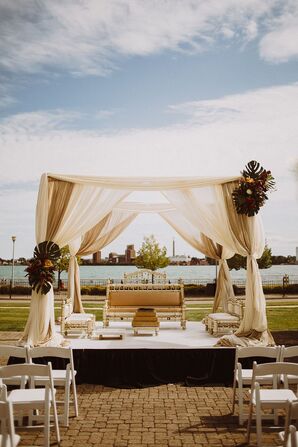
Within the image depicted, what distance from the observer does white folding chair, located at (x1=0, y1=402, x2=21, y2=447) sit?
3215mm

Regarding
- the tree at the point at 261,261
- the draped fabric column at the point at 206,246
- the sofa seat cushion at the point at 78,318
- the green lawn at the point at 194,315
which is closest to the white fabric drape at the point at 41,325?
the sofa seat cushion at the point at 78,318

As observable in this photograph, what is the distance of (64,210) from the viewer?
855cm

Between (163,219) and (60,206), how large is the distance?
3790mm

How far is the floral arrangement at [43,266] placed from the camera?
8.07m

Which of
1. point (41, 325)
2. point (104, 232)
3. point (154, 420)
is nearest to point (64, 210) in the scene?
point (41, 325)

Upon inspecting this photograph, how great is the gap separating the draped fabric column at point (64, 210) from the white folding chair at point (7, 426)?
4464mm

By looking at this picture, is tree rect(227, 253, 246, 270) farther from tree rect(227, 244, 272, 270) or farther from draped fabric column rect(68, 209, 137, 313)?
draped fabric column rect(68, 209, 137, 313)

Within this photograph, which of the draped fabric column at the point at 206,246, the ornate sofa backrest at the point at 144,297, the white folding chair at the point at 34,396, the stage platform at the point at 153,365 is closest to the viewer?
the white folding chair at the point at 34,396

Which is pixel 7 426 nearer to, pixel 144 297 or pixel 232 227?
pixel 232 227

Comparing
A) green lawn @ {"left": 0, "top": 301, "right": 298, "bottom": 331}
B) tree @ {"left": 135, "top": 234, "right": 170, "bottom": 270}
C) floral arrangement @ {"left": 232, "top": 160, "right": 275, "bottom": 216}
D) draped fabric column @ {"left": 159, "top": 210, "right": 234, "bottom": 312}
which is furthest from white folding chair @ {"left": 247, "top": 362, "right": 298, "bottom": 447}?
tree @ {"left": 135, "top": 234, "right": 170, "bottom": 270}

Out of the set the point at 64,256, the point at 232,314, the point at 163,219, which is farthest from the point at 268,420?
the point at 64,256

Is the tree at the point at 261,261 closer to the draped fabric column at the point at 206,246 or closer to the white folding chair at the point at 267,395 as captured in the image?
the draped fabric column at the point at 206,246

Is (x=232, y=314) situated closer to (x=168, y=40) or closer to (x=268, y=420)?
(x=268, y=420)

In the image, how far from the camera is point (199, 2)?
716 centimetres
